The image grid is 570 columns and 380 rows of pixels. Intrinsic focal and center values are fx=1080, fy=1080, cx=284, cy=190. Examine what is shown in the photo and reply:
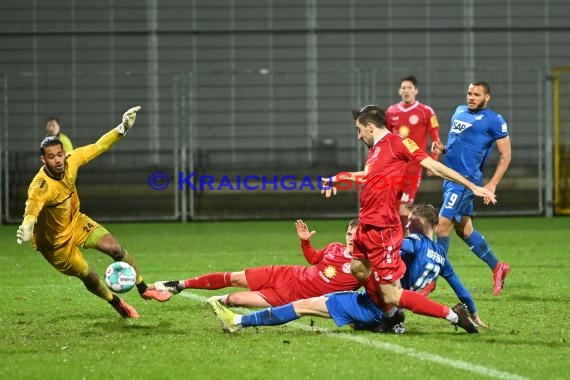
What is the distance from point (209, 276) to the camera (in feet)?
31.3

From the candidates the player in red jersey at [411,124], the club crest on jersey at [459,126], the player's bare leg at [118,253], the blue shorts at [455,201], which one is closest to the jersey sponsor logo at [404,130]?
the player in red jersey at [411,124]

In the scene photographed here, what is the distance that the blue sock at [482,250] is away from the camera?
11.4 m

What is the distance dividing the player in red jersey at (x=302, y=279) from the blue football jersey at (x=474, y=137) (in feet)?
9.66

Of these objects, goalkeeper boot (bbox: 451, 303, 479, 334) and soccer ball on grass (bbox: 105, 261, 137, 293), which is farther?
soccer ball on grass (bbox: 105, 261, 137, 293)

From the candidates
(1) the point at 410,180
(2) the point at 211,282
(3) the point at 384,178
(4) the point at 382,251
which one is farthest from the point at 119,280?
(1) the point at 410,180

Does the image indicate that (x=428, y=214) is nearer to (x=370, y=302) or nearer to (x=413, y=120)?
(x=370, y=302)

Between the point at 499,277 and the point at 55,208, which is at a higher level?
the point at 55,208

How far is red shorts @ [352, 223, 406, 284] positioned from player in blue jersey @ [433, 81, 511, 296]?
346cm

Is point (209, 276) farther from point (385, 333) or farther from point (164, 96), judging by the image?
point (164, 96)

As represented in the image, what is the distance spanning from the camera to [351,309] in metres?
8.22

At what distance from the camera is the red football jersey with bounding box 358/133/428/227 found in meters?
8.12

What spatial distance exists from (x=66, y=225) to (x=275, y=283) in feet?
6.55

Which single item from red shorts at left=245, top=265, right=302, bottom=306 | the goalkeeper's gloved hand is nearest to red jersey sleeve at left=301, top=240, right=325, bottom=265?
red shorts at left=245, top=265, right=302, bottom=306

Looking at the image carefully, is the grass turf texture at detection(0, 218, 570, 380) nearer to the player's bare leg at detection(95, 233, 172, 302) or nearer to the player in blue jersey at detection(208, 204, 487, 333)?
the player in blue jersey at detection(208, 204, 487, 333)
